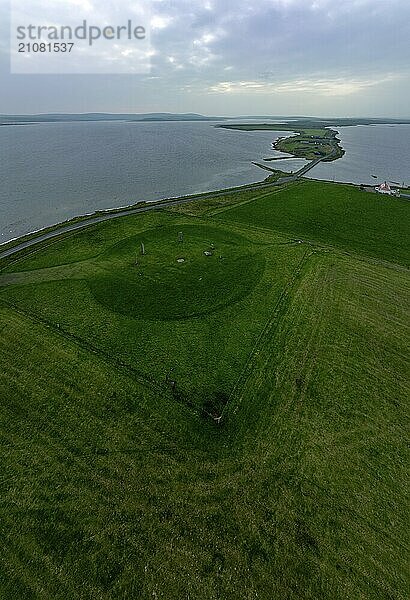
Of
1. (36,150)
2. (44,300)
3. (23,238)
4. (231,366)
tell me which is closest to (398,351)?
(231,366)

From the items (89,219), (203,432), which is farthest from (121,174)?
(203,432)

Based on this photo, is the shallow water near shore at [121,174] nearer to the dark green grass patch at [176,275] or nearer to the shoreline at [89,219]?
the shoreline at [89,219]

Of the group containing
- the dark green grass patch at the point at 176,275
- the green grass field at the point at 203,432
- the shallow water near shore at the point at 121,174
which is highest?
the shallow water near shore at the point at 121,174

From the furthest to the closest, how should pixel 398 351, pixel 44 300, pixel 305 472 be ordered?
pixel 44 300
pixel 398 351
pixel 305 472

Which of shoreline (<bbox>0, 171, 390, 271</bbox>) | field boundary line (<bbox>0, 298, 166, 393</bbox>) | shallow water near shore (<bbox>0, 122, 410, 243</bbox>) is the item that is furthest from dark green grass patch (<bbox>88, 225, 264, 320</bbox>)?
shallow water near shore (<bbox>0, 122, 410, 243</bbox>)

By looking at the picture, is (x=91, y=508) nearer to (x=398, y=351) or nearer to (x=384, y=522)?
(x=384, y=522)

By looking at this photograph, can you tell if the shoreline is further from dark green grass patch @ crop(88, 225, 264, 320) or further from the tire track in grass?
the tire track in grass

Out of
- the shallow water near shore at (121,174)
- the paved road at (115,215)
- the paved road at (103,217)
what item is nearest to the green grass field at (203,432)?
the paved road at (103,217)

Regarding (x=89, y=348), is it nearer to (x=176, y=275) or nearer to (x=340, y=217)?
(x=176, y=275)
